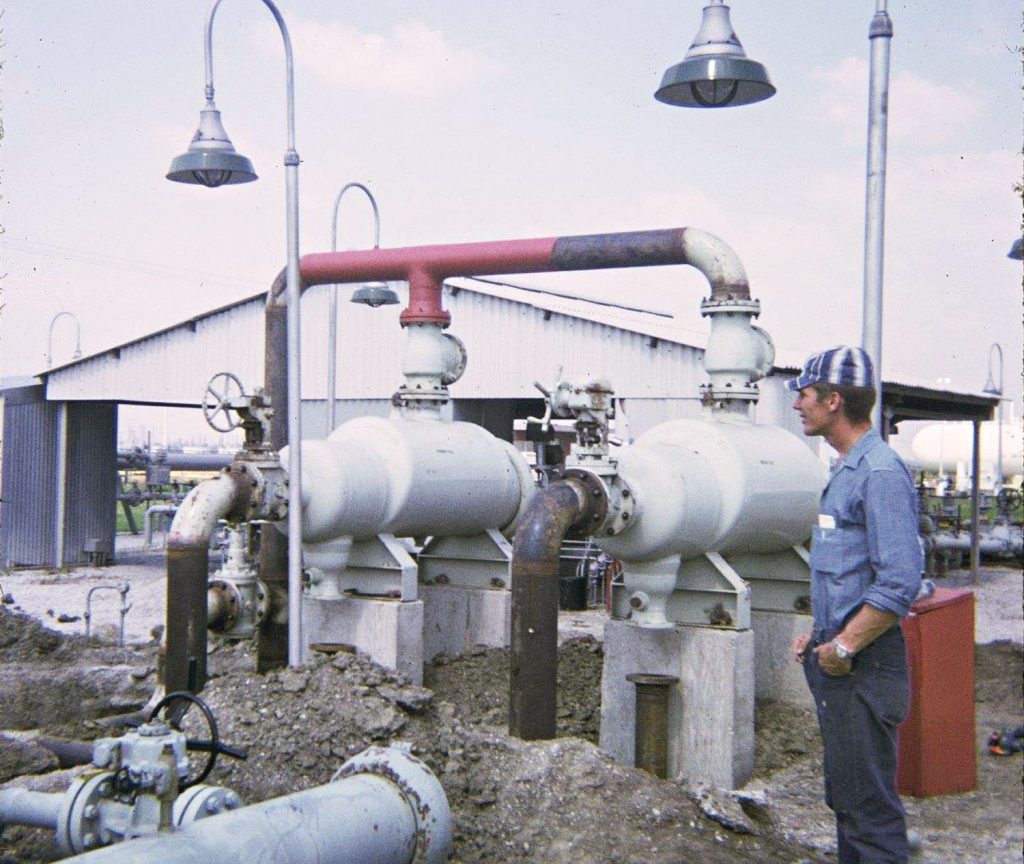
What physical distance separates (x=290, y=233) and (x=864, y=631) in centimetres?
463

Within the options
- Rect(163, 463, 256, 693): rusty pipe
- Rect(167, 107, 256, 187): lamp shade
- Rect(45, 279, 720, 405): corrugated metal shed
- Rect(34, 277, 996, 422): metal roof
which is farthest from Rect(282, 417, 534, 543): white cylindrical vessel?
Rect(45, 279, 720, 405): corrugated metal shed

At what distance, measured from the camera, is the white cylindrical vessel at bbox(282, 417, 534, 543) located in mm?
8195

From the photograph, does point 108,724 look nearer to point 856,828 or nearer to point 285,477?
point 285,477

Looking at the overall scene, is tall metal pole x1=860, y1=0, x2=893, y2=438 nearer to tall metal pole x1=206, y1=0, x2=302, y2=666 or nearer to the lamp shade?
tall metal pole x1=206, y1=0, x2=302, y2=666

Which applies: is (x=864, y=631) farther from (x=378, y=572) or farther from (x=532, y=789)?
(x=378, y=572)

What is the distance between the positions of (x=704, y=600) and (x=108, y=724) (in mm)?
3752

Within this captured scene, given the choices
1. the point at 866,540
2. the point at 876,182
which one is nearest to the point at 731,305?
the point at 876,182

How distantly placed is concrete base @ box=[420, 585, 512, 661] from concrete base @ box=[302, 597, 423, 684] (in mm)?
960

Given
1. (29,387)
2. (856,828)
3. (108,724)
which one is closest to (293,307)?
(108,724)

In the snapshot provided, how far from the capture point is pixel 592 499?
7.11 m

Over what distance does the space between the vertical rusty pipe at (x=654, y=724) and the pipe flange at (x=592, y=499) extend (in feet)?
3.42

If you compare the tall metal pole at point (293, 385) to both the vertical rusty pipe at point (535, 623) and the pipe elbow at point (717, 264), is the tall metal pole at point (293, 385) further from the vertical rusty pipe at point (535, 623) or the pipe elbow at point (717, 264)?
the pipe elbow at point (717, 264)

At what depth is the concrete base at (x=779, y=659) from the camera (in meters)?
8.73

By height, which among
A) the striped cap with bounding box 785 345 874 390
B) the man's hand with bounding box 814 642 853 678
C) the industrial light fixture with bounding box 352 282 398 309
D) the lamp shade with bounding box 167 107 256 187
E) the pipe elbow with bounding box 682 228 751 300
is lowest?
the man's hand with bounding box 814 642 853 678
